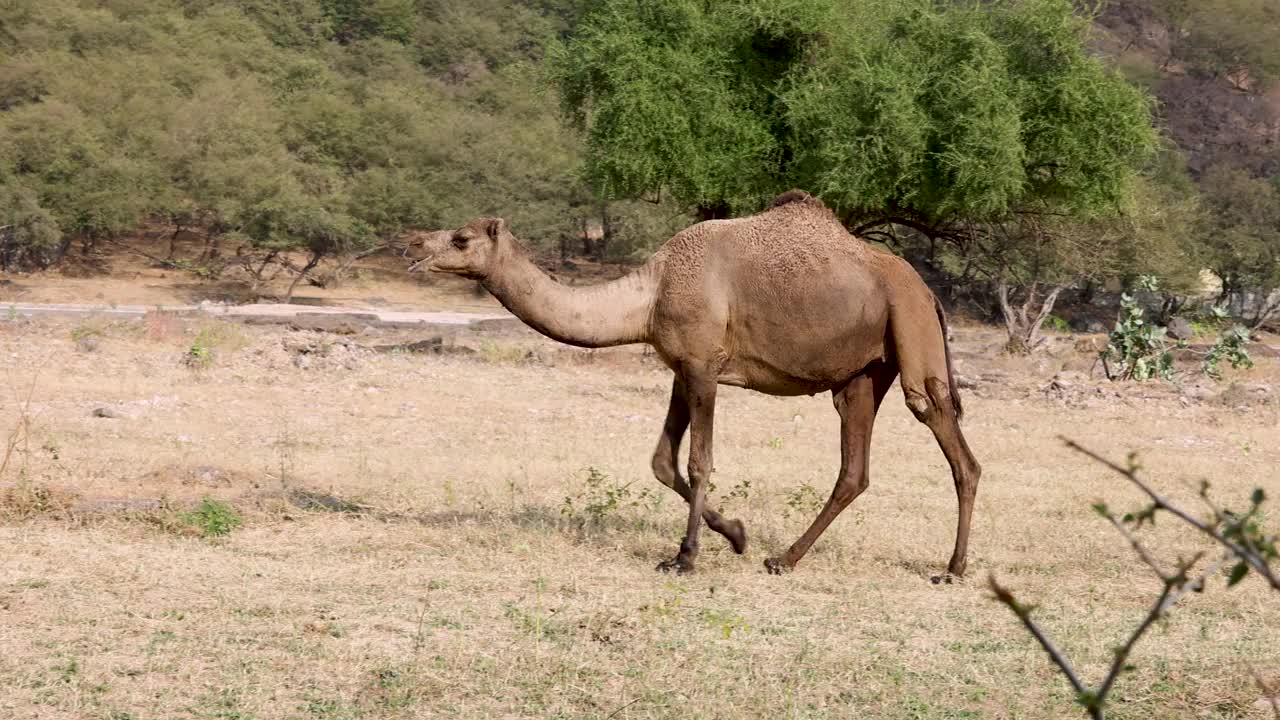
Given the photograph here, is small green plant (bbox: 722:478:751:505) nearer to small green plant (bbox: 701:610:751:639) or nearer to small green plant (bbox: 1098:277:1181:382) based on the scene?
small green plant (bbox: 701:610:751:639)

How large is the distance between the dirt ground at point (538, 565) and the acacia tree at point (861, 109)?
4.50 metres

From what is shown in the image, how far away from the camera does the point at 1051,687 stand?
626 centimetres

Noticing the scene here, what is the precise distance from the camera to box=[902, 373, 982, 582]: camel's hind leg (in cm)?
881

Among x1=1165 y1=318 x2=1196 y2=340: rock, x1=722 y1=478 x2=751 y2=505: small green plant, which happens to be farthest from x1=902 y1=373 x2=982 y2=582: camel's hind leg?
x1=1165 y1=318 x2=1196 y2=340: rock

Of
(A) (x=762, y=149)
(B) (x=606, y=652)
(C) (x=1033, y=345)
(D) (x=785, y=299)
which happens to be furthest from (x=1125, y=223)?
(B) (x=606, y=652)

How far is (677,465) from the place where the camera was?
367 inches

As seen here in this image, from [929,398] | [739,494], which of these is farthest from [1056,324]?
[929,398]

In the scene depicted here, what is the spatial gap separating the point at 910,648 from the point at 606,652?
1.47 m

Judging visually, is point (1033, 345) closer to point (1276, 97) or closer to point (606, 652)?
point (606, 652)

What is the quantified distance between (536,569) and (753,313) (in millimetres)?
1968

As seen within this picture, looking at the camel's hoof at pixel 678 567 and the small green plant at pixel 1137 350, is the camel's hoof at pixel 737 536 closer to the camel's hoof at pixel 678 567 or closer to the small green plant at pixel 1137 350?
the camel's hoof at pixel 678 567

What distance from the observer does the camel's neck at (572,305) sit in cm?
880

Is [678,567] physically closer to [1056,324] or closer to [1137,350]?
[1137,350]

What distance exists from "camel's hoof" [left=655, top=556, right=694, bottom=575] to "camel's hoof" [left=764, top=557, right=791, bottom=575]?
1.69ft
